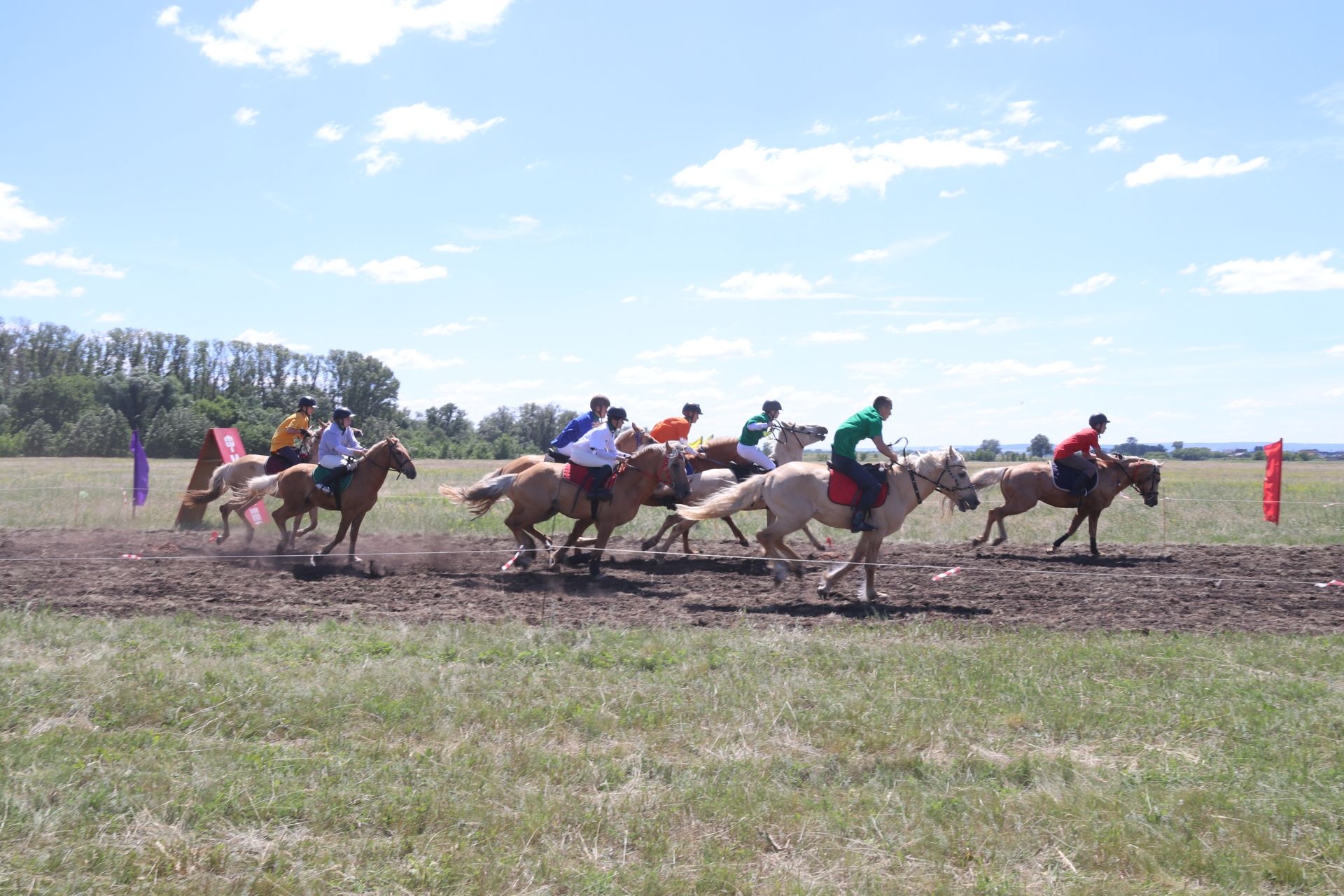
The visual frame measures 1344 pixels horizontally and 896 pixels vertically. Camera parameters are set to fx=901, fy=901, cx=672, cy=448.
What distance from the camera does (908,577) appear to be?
12.5 m

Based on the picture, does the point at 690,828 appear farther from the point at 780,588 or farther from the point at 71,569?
the point at 71,569

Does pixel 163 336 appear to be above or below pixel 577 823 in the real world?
above

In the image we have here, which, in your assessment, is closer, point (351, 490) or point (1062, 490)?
point (351, 490)

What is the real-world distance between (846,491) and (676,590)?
2.47 metres

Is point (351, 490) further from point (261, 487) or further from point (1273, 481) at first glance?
point (1273, 481)

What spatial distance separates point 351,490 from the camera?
1290cm

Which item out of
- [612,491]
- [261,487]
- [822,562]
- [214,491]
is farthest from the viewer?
[214,491]

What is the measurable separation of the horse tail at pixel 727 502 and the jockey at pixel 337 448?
16.1ft

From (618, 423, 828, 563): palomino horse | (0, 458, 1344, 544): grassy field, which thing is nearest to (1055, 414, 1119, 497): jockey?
(0, 458, 1344, 544): grassy field

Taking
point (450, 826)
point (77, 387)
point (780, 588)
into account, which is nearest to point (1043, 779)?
point (450, 826)

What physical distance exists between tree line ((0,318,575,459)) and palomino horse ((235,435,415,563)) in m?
26.9

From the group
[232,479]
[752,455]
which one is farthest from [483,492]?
[232,479]

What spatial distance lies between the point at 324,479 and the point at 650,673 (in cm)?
778

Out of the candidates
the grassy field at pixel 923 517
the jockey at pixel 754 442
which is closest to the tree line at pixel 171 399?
the grassy field at pixel 923 517
